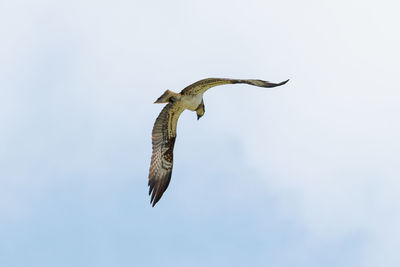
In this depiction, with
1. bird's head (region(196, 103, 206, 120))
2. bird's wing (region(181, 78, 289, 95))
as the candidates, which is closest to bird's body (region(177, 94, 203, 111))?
bird's wing (region(181, 78, 289, 95))

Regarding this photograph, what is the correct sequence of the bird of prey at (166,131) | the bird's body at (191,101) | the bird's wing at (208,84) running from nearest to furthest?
the bird's wing at (208,84), the bird of prey at (166,131), the bird's body at (191,101)

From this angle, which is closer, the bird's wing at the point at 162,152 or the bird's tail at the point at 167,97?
the bird's tail at the point at 167,97

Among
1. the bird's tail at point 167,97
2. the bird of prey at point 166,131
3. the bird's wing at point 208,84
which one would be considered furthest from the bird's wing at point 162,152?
the bird's wing at point 208,84

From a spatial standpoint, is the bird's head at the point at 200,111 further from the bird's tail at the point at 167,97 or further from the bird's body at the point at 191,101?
the bird's tail at the point at 167,97

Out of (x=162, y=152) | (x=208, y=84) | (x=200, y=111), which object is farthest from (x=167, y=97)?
(x=162, y=152)

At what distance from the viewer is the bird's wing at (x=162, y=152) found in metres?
24.1

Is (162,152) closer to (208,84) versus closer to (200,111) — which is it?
(200,111)

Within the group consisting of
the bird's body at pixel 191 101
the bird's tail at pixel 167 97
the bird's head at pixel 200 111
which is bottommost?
the bird's head at pixel 200 111

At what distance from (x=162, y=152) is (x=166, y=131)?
2.08ft

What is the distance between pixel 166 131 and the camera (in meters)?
24.4

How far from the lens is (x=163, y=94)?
2294 cm

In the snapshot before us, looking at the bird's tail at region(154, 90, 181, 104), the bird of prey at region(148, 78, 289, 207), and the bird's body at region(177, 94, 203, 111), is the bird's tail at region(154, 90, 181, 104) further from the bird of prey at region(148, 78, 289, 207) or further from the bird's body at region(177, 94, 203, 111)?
the bird's body at region(177, 94, 203, 111)

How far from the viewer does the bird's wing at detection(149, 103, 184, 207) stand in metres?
24.1

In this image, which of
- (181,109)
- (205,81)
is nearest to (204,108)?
(181,109)
